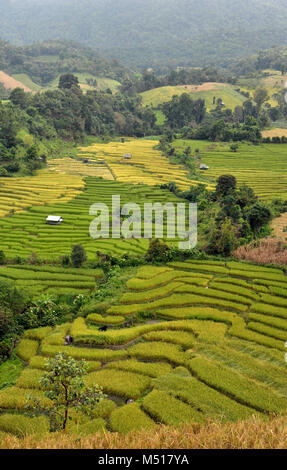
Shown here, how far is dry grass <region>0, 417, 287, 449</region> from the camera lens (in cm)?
675

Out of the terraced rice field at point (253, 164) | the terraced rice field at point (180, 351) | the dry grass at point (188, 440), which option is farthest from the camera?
the terraced rice field at point (253, 164)

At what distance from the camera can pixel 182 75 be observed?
112125mm

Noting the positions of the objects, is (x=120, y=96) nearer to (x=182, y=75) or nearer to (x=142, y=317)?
(x=182, y=75)

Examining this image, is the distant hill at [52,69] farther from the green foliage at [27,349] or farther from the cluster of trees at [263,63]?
the green foliage at [27,349]

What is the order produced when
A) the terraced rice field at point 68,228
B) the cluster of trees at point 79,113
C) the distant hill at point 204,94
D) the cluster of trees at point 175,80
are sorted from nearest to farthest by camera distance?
the terraced rice field at point 68,228 → the cluster of trees at point 79,113 → the distant hill at point 204,94 → the cluster of trees at point 175,80

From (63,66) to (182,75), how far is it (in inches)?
1838

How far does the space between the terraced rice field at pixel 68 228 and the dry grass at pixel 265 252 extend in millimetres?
6067

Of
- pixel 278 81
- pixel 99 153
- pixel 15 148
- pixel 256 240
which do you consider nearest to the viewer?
pixel 256 240

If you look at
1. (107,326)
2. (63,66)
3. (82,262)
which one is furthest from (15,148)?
(63,66)

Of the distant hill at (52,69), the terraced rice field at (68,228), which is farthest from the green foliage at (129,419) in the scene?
the distant hill at (52,69)

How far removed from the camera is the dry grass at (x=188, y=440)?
6.75 m

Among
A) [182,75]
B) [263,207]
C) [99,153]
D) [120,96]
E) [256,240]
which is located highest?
[182,75]

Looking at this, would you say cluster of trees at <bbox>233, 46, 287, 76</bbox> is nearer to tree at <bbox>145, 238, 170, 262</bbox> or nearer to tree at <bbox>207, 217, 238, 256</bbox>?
tree at <bbox>207, 217, 238, 256</bbox>
